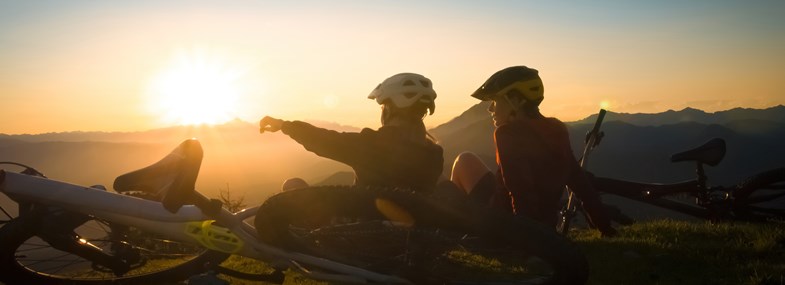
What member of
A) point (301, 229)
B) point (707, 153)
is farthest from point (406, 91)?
point (707, 153)

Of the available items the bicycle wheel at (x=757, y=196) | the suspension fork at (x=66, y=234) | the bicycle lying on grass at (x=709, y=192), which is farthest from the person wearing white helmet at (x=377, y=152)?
the bicycle wheel at (x=757, y=196)

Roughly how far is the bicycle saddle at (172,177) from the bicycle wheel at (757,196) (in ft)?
23.3

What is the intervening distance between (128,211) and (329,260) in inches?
59.9

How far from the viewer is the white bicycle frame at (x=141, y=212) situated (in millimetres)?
3314

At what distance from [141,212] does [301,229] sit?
3.74 ft

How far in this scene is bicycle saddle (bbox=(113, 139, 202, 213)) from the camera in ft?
10.6

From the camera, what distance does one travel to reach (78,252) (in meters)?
4.04

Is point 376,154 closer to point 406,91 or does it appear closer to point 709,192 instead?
point 406,91

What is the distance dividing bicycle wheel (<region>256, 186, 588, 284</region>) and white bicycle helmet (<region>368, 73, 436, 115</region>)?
69.9 inches

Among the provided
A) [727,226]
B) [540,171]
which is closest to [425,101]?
[540,171]

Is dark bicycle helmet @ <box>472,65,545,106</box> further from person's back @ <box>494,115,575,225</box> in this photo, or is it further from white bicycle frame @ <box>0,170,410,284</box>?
white bicycle frame @ <box>0,170,410,284</box>

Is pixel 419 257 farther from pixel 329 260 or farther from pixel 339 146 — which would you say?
pixel 339 146

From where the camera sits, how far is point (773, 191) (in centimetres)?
673

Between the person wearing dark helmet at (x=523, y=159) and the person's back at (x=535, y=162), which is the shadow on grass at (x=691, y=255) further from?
the person's back at (x=535, y=162)
